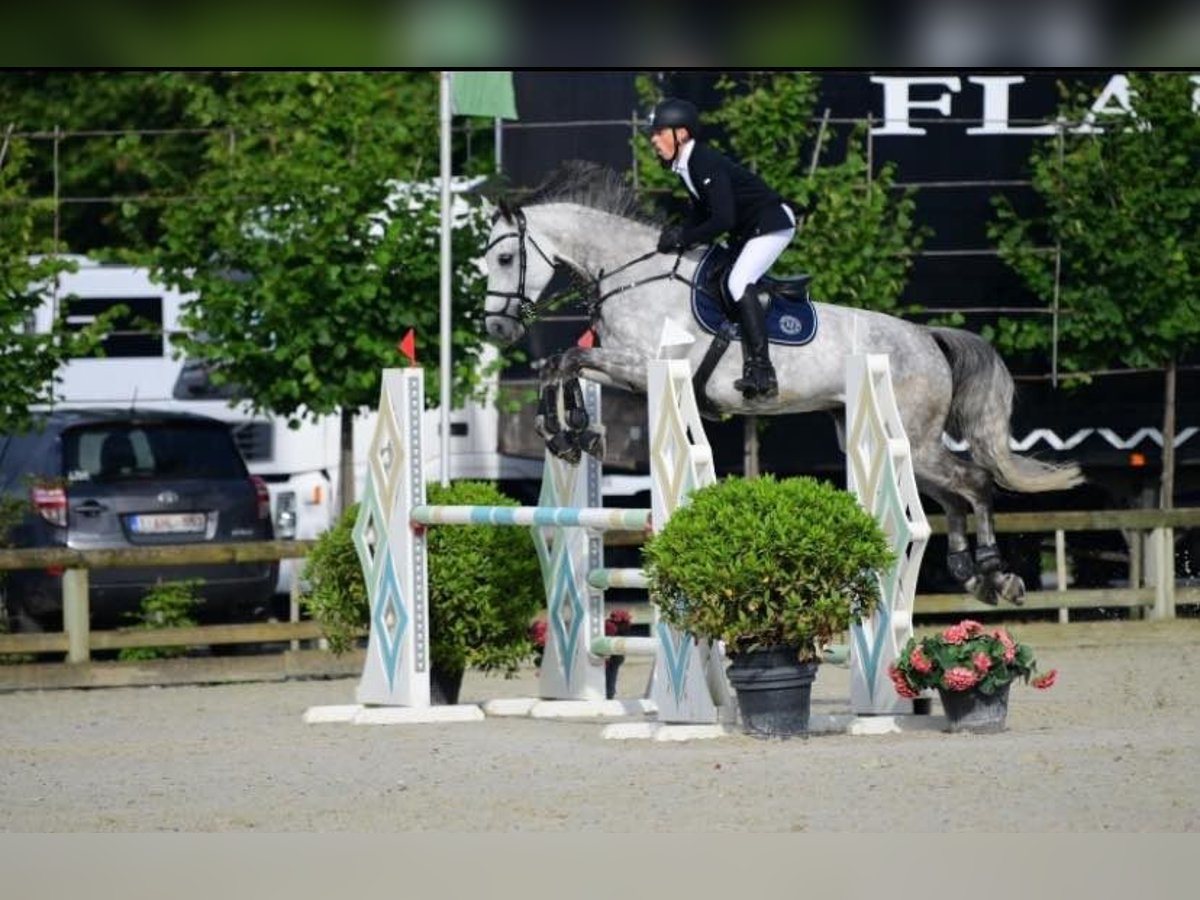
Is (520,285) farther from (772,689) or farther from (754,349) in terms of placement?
(772,689)

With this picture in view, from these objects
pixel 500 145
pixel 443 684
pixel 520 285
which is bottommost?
pixel 443 684

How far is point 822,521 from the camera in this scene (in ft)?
29.3

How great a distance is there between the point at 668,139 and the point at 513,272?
0.96 m

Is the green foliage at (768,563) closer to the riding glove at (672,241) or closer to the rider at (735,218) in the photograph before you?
the rider at (735,218)

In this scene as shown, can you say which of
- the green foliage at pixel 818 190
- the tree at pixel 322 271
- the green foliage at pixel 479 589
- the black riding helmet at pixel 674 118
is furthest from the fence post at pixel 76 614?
the black riding helmet at pixel 674 118

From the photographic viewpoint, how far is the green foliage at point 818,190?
51.3 feet

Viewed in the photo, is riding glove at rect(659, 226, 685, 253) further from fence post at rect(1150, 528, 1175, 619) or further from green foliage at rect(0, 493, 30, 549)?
fence post at rect(1150, 528, 1175, 619)

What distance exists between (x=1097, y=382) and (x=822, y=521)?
7.79 metres

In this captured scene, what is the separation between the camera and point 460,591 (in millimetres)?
10656

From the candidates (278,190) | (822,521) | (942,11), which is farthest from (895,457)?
(278,190)

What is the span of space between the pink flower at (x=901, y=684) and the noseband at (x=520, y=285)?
249 centimetres

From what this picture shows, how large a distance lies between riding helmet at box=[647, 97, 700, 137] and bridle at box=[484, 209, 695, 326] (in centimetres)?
64

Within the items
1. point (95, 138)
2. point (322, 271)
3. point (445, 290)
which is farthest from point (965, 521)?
point (95, 138)

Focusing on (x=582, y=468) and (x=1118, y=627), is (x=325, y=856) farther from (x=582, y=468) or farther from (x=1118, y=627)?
(x=1118, y=627)
